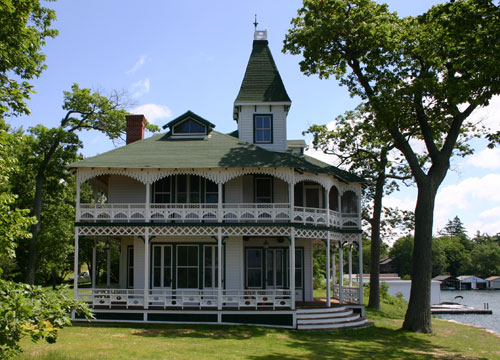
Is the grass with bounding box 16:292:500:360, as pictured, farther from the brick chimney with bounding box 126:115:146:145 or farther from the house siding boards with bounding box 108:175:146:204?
the brick chimney with bounding box 126:115:146:145

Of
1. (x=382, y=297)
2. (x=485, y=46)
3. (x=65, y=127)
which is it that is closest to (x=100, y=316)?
(x=65, y=127)

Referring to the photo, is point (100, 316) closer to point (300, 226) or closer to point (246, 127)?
point (300, 226)

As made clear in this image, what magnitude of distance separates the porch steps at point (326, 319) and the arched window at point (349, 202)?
230 inches

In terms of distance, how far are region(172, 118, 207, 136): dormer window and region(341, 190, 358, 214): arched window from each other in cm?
803

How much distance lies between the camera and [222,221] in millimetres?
22094

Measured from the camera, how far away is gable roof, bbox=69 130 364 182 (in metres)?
21.8

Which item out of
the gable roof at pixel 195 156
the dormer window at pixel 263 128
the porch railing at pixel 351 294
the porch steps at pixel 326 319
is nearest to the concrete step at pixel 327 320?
the porch steps at pixel 326 319

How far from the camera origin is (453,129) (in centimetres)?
2188

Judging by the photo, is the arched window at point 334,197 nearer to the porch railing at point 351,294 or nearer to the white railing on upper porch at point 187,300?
the porch railing at point 351,294

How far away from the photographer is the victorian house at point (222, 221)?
70.9ft

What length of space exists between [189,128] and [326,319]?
1147 cm

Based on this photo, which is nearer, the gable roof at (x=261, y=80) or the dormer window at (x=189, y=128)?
the dormer window at (x=189, y=128)

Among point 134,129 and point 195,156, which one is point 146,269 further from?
point 134,129

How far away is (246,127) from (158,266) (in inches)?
328
